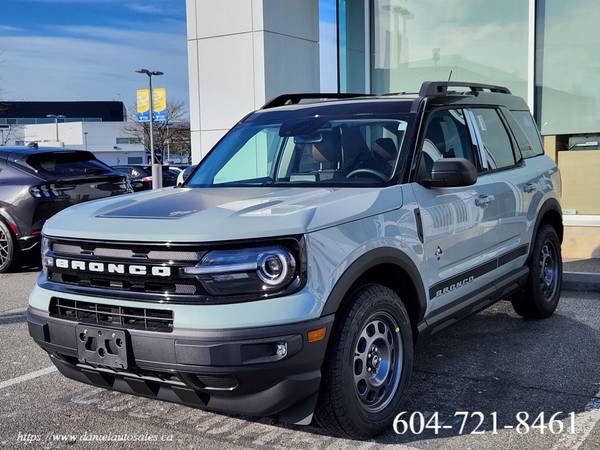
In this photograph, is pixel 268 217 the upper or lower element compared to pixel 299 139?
lower

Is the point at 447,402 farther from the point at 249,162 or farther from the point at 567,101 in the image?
the point at 567,101

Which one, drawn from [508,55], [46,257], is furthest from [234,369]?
[508,55]

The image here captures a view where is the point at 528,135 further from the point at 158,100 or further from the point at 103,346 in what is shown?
the point at 158,100

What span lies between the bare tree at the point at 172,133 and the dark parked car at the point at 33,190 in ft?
178

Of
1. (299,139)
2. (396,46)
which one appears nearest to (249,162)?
(299,139)

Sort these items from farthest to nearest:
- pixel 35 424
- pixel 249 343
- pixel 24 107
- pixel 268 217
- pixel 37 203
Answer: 1. pixel 24 107
2. pixel 37 203
3. pixel 35 424
4. pixel 268 217
5. pixel 249 343

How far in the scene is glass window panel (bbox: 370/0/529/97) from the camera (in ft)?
32.8

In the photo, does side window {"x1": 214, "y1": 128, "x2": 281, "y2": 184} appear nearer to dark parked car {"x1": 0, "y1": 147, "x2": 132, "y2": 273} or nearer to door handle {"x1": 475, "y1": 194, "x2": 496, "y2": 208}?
door handle {"x1": 475, "y1": 194, "x2": 496, "y2": 208}

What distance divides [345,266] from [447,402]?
1358mm

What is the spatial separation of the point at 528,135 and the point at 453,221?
211cm

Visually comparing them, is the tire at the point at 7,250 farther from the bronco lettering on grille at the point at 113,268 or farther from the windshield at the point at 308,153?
the bronco lettering on grille at the point at 113,268

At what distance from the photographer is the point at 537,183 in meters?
5.52

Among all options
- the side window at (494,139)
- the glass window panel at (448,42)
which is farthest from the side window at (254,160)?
the glass window panel at (448,42)

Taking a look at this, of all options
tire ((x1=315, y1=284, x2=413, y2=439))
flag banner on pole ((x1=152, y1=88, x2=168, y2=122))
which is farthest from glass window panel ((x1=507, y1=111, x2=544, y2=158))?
flag banner on pole ((x1=152, y1=88, x2=168, y2=122))
